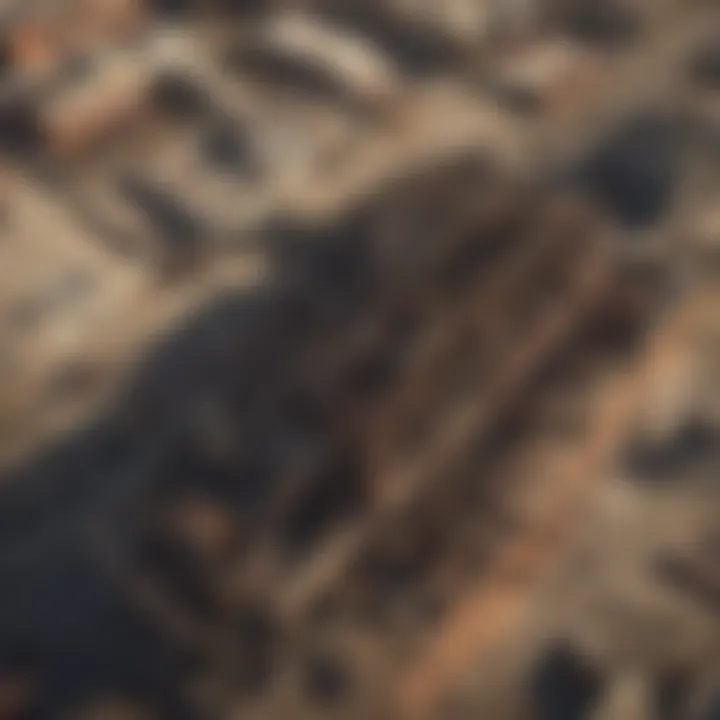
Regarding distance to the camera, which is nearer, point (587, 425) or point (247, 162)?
point (587, 425)

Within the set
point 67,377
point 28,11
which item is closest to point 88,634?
point 67,377

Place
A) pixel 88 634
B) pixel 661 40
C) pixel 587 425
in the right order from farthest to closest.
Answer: pixel 661 40 → pixel 587 425 → pixel 88 634

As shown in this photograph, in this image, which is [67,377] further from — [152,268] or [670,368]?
[670,368]

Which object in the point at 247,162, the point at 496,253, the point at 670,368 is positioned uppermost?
the point at 247,162

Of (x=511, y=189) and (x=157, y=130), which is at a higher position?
(x=157, y=130)

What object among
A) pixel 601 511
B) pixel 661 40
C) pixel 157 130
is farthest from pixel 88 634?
pixel 661 40

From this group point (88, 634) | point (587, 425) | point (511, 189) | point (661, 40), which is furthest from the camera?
point (661, 40)

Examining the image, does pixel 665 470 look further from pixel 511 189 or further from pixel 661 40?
pixel 661 40
